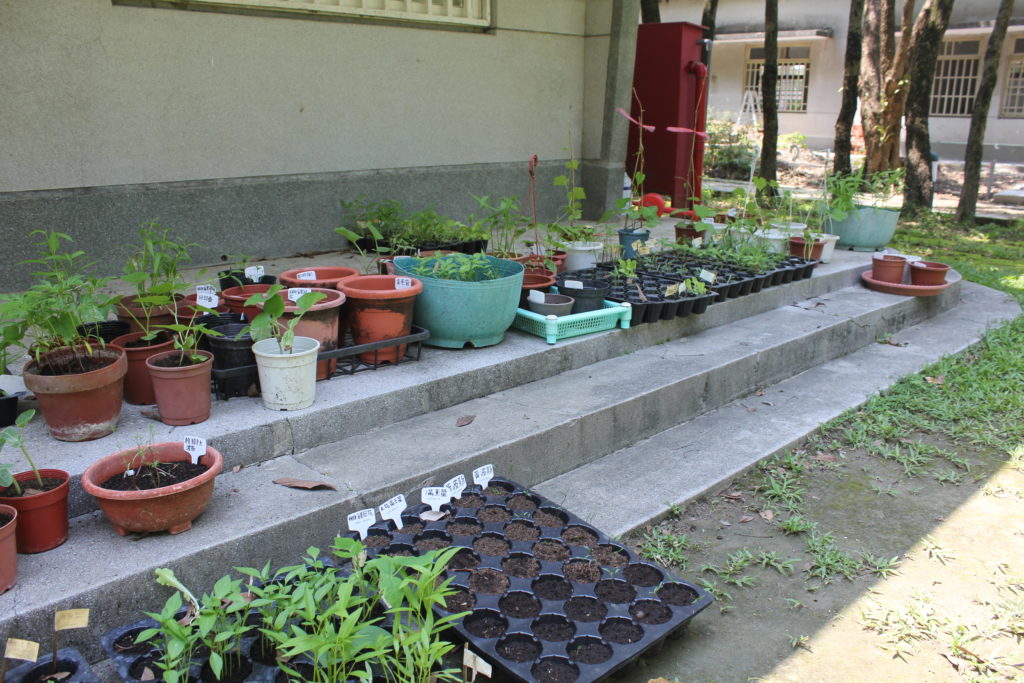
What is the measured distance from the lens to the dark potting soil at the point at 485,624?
7.15 feet

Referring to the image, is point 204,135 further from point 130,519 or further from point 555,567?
point 555,567

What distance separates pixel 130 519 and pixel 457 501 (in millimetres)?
1058

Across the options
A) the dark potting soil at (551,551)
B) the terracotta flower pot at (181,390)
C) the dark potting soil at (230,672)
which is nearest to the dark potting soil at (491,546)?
the dark potting soil at (551,551)

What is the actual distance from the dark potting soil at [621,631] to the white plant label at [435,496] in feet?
2.39

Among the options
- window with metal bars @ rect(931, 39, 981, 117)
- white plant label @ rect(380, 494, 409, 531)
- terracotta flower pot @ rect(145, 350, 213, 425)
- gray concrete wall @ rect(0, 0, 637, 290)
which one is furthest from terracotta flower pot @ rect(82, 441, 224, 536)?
window with metal bars @ rect(931, 39, 981, 117)

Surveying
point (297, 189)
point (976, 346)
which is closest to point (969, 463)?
point (976, 346)

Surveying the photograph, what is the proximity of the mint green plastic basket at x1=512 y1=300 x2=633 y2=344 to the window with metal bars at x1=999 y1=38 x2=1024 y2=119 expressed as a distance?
53.9 feet

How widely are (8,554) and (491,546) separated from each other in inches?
53.9

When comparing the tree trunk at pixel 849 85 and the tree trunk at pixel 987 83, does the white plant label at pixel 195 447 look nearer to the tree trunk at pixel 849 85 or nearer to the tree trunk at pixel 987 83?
the tree trunk at pixel 987 83

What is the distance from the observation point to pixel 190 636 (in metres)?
1.81

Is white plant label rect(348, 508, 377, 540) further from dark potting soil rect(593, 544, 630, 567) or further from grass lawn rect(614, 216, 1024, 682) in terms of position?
grass lawn rect(614, 216, 1024, 682)

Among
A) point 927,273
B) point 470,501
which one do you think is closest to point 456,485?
point 470,501

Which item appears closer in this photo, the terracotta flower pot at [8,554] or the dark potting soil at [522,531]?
the terracotta flower pot at [8,554]

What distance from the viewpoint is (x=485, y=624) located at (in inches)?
87.2
